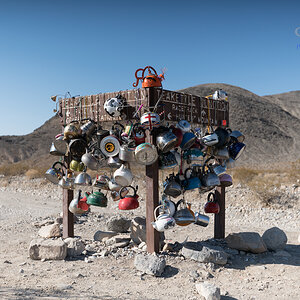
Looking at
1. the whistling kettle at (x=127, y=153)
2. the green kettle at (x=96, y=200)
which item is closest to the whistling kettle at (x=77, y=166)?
the green kettle at (x=96, y=200)

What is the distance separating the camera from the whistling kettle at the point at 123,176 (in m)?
4.96

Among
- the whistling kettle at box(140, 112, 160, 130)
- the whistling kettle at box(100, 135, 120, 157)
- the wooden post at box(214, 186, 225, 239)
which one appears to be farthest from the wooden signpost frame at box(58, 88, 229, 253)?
the whistling kettle at box(100, 135, 120, 157)

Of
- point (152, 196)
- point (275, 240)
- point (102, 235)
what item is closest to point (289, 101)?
point (275, 240)

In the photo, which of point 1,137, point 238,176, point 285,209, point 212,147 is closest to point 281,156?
point 238,176

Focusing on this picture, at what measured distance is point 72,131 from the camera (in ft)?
18.1

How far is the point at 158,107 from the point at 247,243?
101 inches

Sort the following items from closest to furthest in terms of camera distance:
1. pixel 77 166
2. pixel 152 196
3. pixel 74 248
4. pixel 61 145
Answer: pixel 152 196 → pixel 74 248 → pixel 77 166 → pixel 61 145

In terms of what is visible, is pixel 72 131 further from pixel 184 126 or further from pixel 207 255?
pixel 207 255

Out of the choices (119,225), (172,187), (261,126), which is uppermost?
(261,126)

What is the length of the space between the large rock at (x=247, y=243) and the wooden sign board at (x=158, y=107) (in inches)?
78.0

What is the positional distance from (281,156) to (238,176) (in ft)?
93.0

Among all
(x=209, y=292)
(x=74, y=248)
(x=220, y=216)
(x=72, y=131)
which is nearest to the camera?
(x=209, y=292)

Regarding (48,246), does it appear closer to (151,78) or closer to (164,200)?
(164,200)

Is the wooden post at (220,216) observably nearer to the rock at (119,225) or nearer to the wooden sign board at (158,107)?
the wooden sign board at (158,107)
